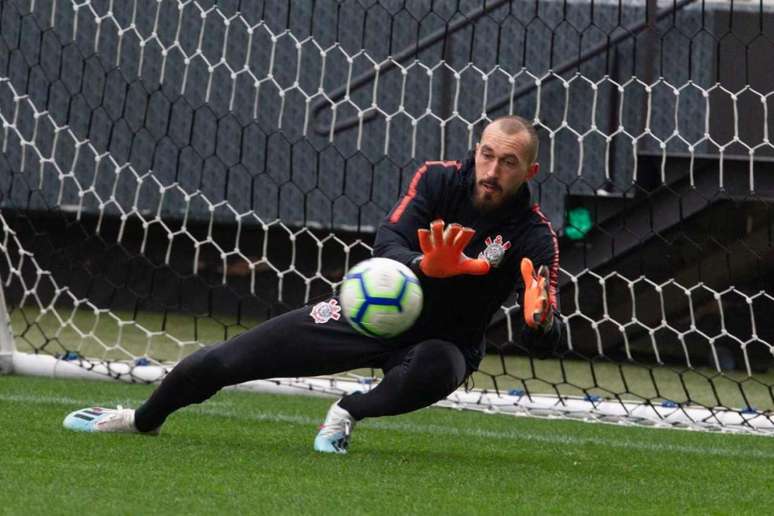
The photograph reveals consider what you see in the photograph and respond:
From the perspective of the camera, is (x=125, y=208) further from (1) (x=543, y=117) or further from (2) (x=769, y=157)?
(2) (x=769, y=157)

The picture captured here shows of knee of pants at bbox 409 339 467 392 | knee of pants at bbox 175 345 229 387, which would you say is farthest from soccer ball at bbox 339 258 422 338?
knee of pants at bbox 175 345 229 387

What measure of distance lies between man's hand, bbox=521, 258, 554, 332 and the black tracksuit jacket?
27 cm

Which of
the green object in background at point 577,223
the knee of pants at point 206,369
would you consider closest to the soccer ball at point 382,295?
the knee of pants at point 206,369

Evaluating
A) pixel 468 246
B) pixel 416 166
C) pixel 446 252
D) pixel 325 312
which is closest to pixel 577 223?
pixel 416 166

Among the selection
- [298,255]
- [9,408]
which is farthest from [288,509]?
[298,255]

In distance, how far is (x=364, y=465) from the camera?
460cm

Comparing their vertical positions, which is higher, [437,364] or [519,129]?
[519,129]

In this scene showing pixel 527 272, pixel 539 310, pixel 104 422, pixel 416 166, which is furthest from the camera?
pixel 416 166

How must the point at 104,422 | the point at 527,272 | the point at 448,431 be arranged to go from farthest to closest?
the point at 448,431, the point at 104,422, the point at 527,272

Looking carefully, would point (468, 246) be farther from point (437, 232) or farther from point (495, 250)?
point (437, 232)

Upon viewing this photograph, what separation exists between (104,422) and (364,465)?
1011 millimetres

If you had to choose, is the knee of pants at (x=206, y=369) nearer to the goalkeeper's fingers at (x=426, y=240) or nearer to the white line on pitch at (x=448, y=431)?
the goalkeeper's fingers at (x=426, y=240)

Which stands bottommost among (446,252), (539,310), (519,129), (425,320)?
(425,320)

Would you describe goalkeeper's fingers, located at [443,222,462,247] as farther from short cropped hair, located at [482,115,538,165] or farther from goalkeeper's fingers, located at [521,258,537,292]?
short cropped hair, located at [482,115,538,165]
